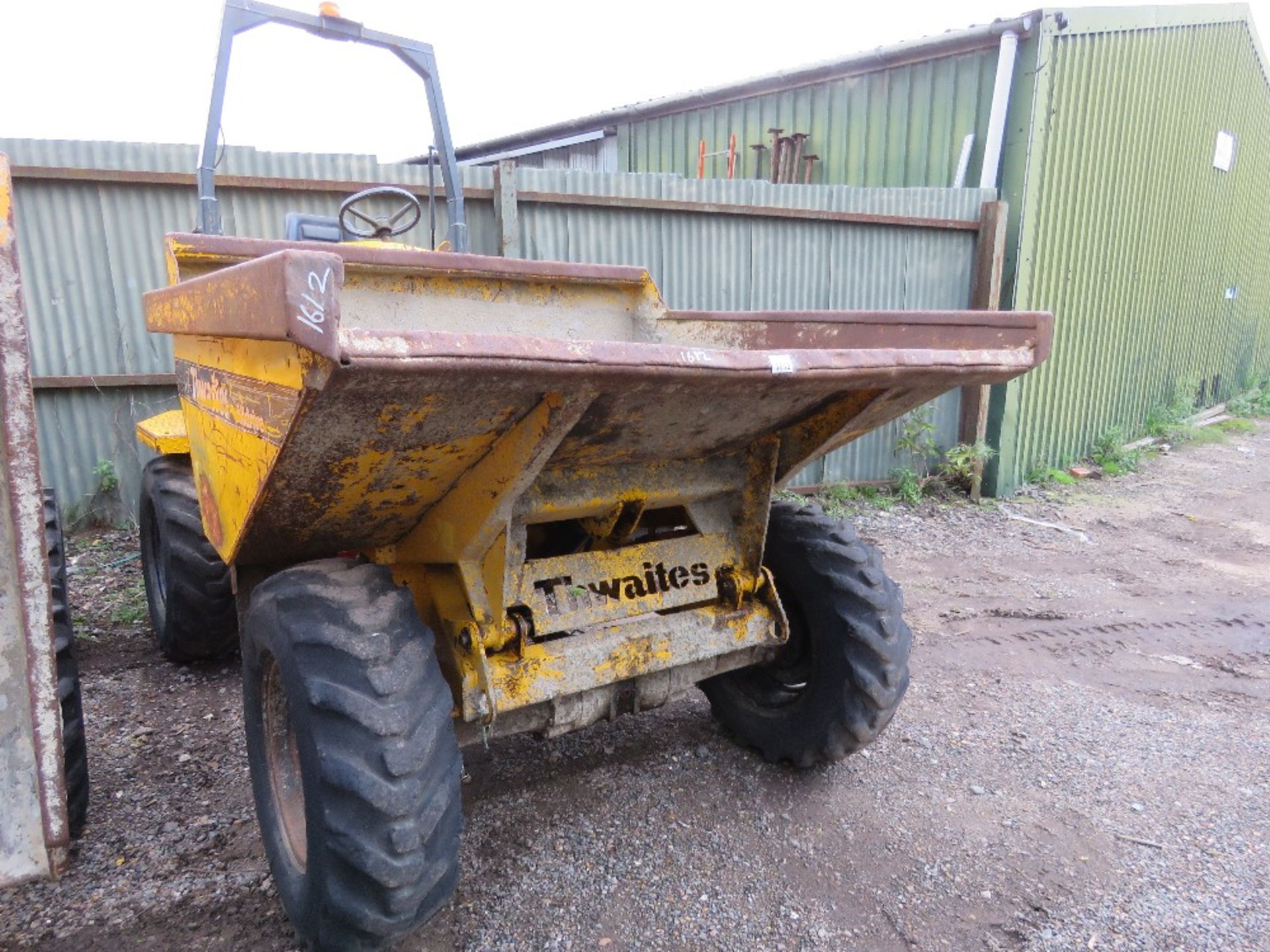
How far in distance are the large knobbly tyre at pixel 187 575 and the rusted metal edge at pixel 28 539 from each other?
153 cm

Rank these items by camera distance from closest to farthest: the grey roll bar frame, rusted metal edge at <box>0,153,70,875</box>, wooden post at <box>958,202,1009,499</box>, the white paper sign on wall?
rusted metal edge at <box>0,153,70,875</box>
the grey roll bar frame
wooden post at <box>958,202,1009,499</box>
the white paper sign on wall

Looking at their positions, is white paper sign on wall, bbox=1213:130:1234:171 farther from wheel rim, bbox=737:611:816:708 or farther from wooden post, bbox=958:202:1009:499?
wheel rim, bbox=737:611:816:708

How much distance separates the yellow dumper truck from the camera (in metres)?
1.72

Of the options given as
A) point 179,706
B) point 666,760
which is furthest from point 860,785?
point 179,706

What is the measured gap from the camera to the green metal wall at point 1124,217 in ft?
24.2

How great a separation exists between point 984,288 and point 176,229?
6.07 meters

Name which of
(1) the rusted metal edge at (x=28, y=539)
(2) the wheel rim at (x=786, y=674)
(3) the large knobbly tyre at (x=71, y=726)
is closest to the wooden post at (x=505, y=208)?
(2) the wheel rim at (x=786, y=674)

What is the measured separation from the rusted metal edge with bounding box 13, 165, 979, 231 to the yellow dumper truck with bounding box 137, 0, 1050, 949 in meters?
1.96

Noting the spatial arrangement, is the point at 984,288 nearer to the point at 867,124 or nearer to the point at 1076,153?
the point at 1076,153

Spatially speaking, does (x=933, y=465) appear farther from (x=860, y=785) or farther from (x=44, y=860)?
(x=44, y=860)

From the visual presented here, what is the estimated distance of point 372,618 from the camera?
6.63 feet

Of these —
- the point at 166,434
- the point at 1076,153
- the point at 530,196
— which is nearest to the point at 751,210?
the point at 530,196

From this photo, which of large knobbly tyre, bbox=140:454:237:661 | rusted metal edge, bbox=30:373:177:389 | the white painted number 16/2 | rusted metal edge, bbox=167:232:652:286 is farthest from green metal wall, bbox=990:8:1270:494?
the white painted number 16/2

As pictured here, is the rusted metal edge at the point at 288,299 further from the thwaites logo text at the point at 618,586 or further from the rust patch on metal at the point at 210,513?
the thwaites logo text at the point at 618,586
